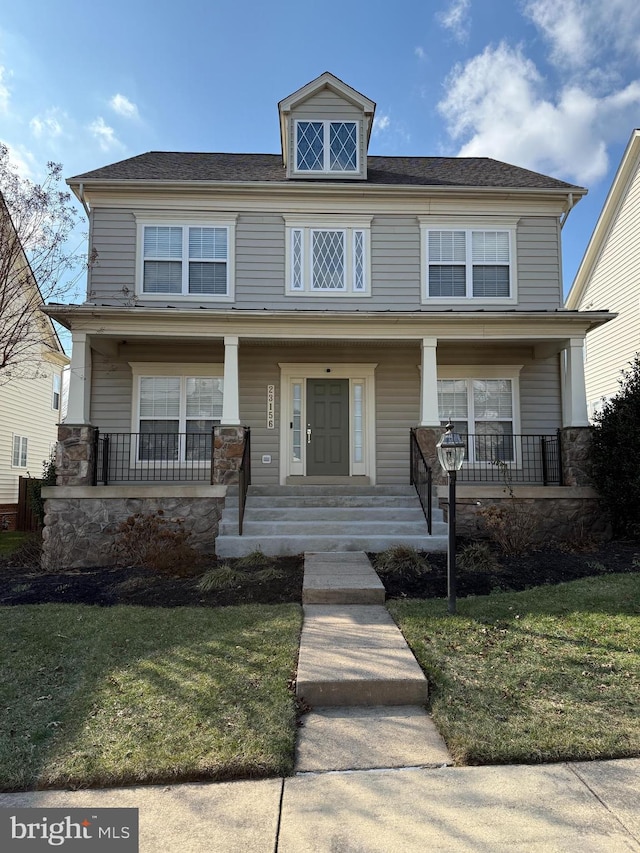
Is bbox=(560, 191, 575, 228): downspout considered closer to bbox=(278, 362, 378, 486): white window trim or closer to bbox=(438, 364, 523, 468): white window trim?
bbox=(438, 364, 523, 468): white window trim

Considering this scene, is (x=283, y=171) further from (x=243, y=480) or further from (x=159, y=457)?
(x=243, y=480)

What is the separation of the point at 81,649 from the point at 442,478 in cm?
601

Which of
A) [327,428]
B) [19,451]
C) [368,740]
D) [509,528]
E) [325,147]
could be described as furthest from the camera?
[19,451]

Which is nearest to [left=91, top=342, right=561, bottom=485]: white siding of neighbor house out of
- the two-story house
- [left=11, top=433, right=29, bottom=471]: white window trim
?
the two-story house

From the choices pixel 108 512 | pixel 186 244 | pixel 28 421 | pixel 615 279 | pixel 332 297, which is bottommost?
pixel 108 512

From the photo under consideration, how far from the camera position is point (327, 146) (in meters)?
10.9

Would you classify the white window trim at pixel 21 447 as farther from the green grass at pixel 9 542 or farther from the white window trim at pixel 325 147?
the white window trim at pixel 325 147

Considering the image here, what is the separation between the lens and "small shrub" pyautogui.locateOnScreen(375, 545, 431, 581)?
6297mm

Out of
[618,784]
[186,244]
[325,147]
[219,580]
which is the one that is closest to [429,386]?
[219,580]

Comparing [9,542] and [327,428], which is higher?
[327,428]

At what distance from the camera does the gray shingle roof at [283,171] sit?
10492 mm

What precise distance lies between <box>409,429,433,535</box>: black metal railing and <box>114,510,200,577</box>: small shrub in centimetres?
341

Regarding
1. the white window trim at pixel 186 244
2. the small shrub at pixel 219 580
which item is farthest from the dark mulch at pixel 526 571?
the white window trim at pixel 186 244

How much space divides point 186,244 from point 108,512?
5.33m
